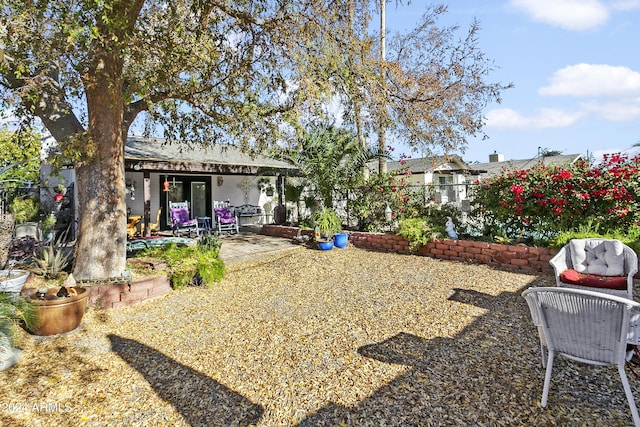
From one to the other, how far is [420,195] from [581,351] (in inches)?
247

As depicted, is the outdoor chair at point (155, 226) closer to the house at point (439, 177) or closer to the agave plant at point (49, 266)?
the agave plant at point (49, 266)

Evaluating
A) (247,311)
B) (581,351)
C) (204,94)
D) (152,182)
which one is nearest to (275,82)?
(204,94)

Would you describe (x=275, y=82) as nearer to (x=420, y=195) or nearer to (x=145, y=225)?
(x=420, y=195)

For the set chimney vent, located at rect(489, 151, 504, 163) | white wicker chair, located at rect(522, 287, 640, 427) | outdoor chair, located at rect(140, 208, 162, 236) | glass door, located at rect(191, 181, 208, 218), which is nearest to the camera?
white wicker chair, located at rect(522, 287, 640, 427)

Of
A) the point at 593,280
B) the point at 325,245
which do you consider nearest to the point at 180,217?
the point at 325,245

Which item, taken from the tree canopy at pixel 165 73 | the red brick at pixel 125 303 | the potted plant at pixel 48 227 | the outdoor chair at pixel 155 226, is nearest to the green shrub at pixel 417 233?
the tree canopy at pixel 165 73

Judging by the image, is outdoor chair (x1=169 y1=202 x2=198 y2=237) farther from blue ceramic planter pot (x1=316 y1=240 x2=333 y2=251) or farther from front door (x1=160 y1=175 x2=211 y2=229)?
blue ceramic planter pot (x1=316 y1=240 x2=333 y2=251)

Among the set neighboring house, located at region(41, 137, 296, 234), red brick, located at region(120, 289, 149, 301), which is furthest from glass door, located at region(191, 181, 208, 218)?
red brick, located at region(120, 289, 149, 301)

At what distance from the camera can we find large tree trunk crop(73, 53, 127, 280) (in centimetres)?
473

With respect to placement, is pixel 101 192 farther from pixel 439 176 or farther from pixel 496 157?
pixel 496 157

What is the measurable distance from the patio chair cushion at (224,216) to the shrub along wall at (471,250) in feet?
13.4

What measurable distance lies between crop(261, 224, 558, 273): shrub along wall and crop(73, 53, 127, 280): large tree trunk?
18.5ft

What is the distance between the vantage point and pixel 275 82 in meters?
5.32

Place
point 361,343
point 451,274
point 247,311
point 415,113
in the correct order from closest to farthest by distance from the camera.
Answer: point 361,343 < point 247,311 < point 451,274 < point 415,113
